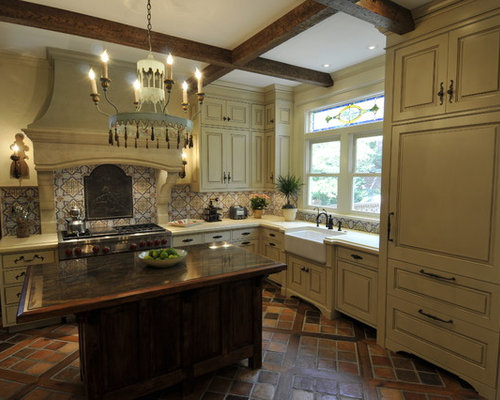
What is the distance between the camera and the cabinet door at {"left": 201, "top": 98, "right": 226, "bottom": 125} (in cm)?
416

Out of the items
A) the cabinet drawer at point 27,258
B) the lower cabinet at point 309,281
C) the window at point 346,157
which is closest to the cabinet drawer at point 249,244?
the lower cabinet at point 309,281

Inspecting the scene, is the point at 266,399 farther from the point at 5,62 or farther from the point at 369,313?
the point at 5,62

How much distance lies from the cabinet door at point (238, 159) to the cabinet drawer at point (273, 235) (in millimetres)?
813

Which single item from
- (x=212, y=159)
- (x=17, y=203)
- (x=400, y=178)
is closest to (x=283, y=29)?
(x=400, y=178)

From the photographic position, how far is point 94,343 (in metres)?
1.82

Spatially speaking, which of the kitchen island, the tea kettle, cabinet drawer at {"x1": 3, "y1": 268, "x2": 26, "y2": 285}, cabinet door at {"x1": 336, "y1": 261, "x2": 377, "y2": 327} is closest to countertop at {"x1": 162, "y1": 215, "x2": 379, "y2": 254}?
cabinet door at {"x1": 336, "y1": 261, "x2": 377, "y2": 327}

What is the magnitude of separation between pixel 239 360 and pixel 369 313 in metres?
1.37

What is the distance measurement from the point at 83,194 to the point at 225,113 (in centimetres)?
218

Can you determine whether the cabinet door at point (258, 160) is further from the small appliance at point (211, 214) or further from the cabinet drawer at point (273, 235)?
the cabinet drawer at point (273, 235)

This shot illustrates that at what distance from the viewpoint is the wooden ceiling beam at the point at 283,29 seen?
2.20 metres

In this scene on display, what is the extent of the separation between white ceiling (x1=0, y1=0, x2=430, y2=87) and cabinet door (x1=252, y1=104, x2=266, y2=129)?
1105mm

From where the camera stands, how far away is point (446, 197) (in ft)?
7.34

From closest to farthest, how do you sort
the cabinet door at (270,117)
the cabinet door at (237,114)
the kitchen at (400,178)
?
the kitchen at (400,178)
the cabinet door at (237,114)
the cabinet door at (270,117)

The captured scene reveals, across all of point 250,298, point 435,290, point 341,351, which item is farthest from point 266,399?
point 435,290
